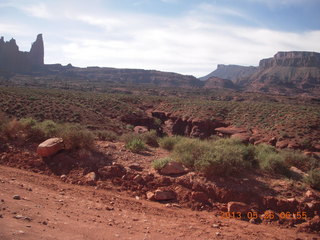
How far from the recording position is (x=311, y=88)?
10262cm

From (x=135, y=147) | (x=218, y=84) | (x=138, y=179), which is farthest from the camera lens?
(x=218, y=84)

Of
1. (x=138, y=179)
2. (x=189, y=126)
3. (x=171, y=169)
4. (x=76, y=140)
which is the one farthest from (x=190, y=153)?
(x=189, y=126)

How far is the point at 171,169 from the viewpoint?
7.46 m

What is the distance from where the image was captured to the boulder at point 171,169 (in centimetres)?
743

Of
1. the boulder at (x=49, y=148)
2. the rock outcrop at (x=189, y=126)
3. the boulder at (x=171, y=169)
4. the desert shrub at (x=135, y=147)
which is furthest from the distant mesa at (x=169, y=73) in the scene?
the boulder at (x=171, y=169)

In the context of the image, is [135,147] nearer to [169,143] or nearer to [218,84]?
[169,143]

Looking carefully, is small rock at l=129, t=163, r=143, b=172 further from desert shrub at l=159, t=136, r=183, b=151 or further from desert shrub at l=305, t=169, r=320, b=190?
desert shrub at l=305, t=169, r=320, b=190

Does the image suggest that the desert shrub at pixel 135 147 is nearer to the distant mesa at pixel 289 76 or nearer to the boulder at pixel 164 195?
the boulder at pixel 164 195

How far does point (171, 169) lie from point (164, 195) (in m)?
1.05

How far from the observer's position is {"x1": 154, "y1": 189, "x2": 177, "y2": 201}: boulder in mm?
6539

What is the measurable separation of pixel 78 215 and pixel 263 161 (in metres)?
5.59

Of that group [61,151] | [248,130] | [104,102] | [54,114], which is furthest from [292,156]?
[104,102]

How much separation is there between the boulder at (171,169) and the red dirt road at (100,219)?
1249mm

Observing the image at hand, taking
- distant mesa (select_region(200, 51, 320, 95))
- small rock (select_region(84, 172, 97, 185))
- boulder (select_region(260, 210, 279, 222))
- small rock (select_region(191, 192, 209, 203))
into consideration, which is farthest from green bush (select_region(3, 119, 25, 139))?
distant mesa (select_region(200, 51, 320, 95))
